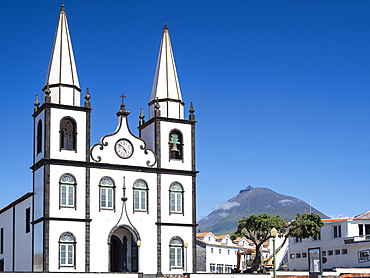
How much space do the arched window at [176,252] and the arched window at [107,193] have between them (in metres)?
5.59

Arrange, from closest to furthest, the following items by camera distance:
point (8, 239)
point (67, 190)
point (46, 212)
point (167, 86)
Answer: point (46, 212) < point (67, 190) < point (167, 86) < point (8, 239)

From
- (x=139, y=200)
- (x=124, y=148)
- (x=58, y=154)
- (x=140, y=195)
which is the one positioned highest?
(x=124, y=148)

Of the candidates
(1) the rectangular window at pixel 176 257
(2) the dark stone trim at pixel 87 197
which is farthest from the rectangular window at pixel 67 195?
(1) the rectangular window at pixel 176 257

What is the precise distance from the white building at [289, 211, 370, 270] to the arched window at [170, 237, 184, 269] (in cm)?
2248

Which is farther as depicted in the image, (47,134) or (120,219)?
(120,219)

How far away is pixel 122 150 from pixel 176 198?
565 centimetres

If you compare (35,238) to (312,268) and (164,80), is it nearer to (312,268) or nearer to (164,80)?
(164,80)

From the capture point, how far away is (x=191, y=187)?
52.1 meters

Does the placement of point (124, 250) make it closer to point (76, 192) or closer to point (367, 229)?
point (76, 192)

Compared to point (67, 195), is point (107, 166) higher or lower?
higher

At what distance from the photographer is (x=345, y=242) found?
6906 cm

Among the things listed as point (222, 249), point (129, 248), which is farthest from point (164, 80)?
point (222, 249)

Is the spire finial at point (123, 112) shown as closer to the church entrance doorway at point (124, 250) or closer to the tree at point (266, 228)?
the church entrance doorway at point (124, 250)

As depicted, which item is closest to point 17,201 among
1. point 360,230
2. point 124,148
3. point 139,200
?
point 124,148
